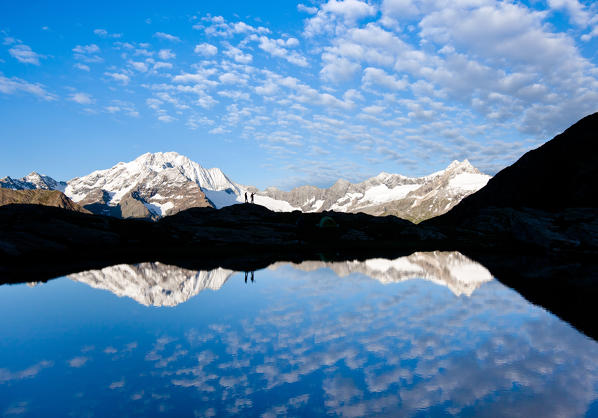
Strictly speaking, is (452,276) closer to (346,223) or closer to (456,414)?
(456,414)

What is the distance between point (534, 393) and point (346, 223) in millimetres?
116031

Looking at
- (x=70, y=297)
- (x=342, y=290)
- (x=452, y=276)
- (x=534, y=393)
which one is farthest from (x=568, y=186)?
(x=70, y=297)

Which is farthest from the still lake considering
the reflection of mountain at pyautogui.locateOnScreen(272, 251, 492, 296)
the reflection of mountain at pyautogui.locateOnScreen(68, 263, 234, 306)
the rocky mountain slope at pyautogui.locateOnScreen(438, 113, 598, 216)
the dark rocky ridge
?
the rocky mountain slope at pyautogui.locateOnScreen(438, 113, 598, 216)

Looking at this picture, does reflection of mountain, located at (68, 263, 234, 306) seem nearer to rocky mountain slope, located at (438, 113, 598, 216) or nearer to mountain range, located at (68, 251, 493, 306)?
mountain range, located at (68, 251, 493, 306)

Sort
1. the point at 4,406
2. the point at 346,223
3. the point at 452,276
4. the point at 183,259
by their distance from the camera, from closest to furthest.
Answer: the point at 4,406 < the point at 452,276 < the point at 183,259 < the point at 346,223

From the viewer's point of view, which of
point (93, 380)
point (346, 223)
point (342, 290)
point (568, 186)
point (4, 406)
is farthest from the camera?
point (346, 223)

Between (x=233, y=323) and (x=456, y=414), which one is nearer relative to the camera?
(x=456, y=414)

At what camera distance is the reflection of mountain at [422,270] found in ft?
135

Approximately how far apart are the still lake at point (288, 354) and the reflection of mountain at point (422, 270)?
15.7 ft

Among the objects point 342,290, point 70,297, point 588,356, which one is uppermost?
point 70,297

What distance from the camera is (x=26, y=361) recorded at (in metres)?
19.2

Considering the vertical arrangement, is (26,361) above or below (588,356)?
above

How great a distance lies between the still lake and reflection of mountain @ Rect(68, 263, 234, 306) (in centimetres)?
38

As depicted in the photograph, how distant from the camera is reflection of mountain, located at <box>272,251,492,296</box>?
135 feet
